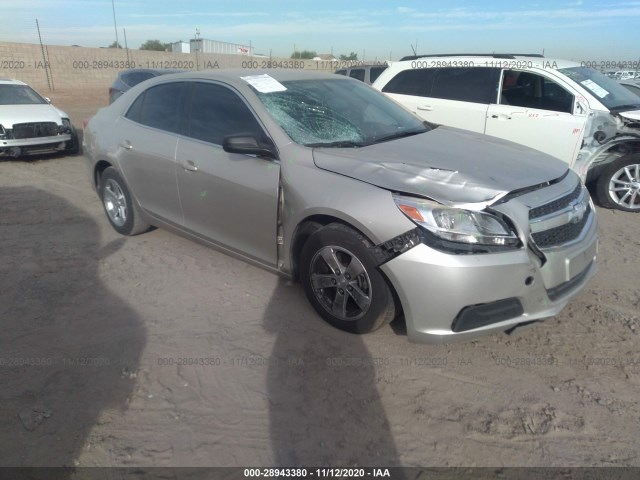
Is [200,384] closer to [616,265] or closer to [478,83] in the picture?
[616,265]

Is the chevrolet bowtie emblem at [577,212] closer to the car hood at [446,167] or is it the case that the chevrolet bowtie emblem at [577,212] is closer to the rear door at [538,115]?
the car hood at [446,167]

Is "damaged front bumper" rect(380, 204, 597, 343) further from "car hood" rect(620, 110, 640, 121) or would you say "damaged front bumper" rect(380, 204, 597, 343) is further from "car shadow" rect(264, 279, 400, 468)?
"car hood" rect(620, 110, 640, 121)

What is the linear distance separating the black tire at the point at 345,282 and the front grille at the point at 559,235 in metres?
0.91

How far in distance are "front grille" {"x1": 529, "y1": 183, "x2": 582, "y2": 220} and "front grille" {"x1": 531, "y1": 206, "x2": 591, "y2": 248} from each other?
10 cm

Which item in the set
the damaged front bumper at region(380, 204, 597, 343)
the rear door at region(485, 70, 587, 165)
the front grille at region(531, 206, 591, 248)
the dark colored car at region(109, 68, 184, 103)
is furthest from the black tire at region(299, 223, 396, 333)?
the dark colored car at region(109, 68, 184, 103)

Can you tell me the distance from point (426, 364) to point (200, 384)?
4.53 ft

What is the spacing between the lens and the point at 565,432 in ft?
8.34

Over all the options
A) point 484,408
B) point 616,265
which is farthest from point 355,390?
point 616,265

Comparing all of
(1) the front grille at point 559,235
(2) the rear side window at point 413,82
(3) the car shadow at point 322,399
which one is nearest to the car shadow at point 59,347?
(3) the car shadow at point 322,399

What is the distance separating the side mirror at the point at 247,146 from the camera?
343 centimetres

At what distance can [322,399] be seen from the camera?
2799 millimetres

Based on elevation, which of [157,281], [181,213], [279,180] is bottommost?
[157,281]

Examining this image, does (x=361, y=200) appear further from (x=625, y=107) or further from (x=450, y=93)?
(x=625, y=107)

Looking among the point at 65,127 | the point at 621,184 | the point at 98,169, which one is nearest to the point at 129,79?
the point at 65,127
